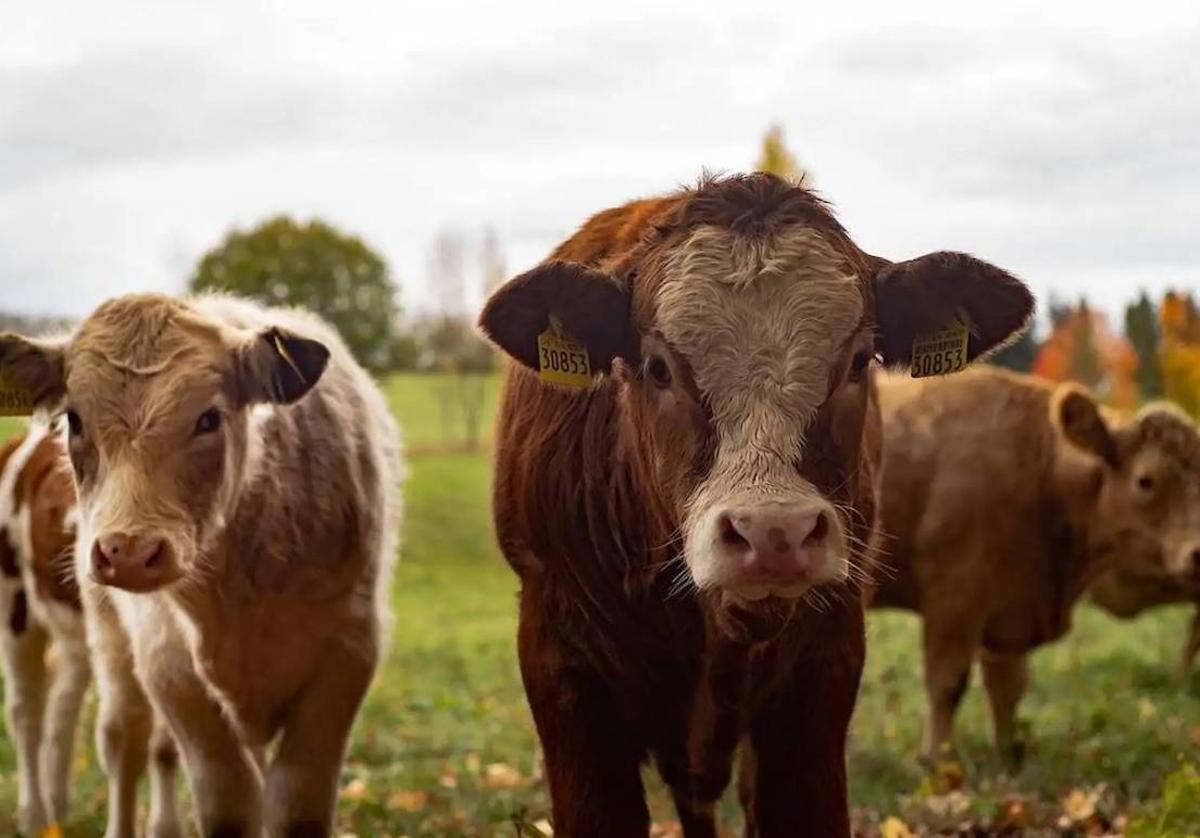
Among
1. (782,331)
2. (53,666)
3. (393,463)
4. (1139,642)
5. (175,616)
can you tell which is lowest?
(1139,642)

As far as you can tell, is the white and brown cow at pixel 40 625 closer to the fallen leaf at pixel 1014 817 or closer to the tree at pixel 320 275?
the fallen leaf at pixel 1014 817

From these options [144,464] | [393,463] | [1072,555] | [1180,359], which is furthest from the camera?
[1180,359]

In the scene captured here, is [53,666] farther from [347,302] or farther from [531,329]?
[347,302]

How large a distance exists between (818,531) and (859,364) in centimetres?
60

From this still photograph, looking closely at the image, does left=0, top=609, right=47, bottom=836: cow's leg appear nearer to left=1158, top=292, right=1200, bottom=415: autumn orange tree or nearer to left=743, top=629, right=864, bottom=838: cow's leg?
left=743, top=629, right=864, bottom=838: cow's leg

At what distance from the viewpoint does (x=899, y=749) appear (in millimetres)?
8656

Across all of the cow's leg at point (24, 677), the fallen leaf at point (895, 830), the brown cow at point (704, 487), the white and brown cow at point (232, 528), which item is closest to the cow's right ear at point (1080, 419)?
the fallen leaf at point (895, 830)

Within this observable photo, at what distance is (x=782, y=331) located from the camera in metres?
3.56

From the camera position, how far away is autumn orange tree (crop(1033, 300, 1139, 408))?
42.3 ft

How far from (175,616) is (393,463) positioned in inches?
50.0

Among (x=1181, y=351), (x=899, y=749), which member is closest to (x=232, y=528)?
(x=899, y=749)

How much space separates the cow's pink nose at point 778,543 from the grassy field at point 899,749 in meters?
1.66

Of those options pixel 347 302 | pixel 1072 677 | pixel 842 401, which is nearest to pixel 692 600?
pixel 842 401

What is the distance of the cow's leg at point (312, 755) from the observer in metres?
5.11
